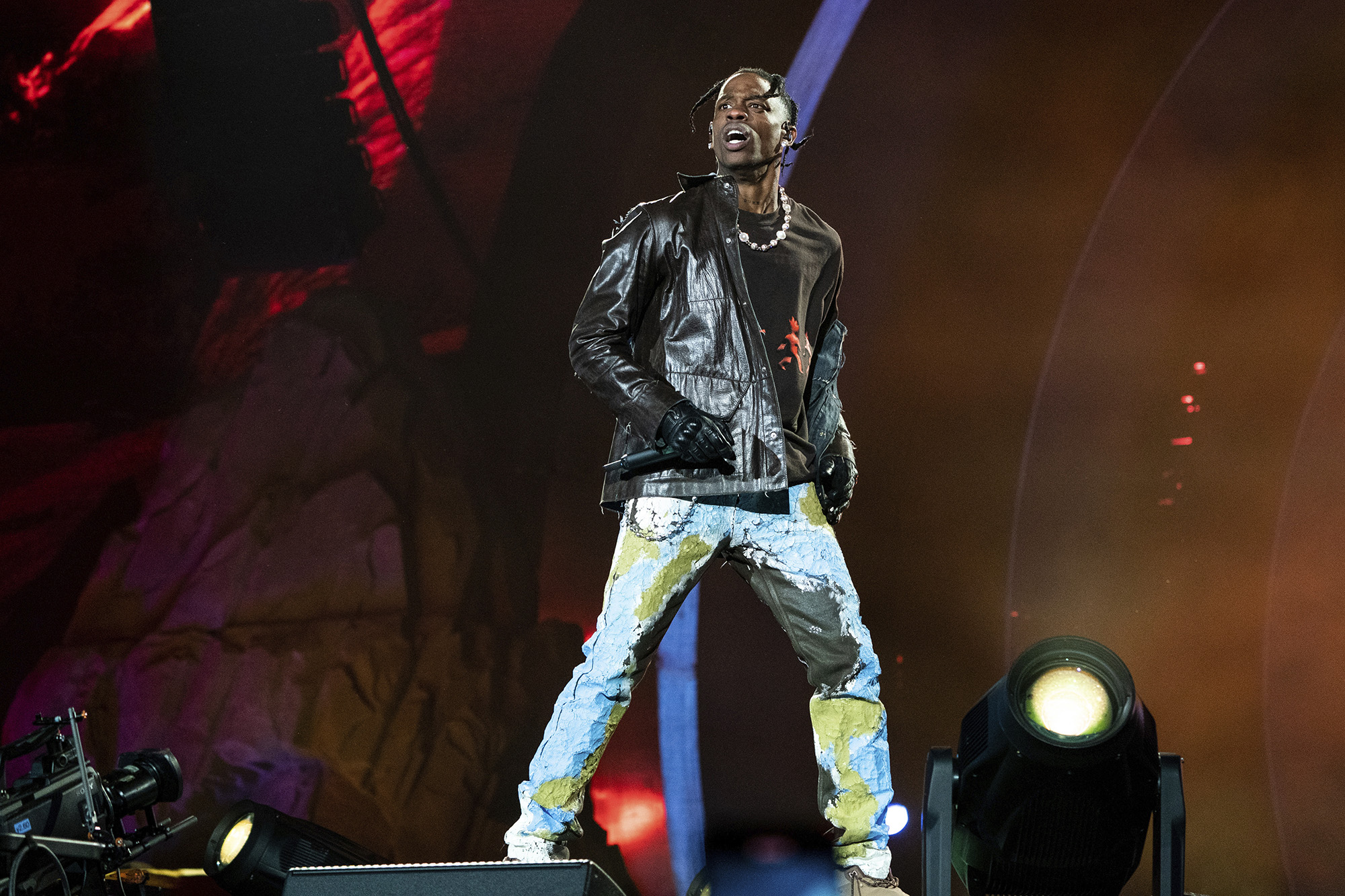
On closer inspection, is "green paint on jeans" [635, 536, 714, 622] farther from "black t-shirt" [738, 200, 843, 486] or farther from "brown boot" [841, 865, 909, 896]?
"brown boot" [841, 865, 909, 896]

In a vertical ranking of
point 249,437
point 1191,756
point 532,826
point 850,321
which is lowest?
point 532,826

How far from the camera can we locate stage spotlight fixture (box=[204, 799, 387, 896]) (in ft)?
8.93

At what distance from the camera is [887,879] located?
223cm

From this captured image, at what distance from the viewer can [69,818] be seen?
9.47 feet

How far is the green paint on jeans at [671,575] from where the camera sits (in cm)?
228

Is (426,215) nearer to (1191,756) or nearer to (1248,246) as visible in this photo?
(1248,246)

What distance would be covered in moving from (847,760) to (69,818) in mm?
2037

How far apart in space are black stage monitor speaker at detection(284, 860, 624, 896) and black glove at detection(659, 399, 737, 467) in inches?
32.9

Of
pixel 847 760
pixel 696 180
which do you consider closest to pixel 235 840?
pixel 847 760

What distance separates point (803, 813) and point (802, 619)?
1.50 metres

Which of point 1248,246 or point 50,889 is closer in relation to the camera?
point 50,889

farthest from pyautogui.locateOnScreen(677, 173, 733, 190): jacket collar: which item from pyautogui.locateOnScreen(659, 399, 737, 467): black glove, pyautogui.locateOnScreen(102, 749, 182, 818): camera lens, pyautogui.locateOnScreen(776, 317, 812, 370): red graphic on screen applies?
pyautogui.locateOnScreen(102, 749, 182, 818): camera lens

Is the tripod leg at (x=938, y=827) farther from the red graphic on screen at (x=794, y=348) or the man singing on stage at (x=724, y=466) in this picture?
the red graphic on screen at (x=794, y=348)

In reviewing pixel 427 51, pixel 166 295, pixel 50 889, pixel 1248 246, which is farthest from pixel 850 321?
pixel 50 889
